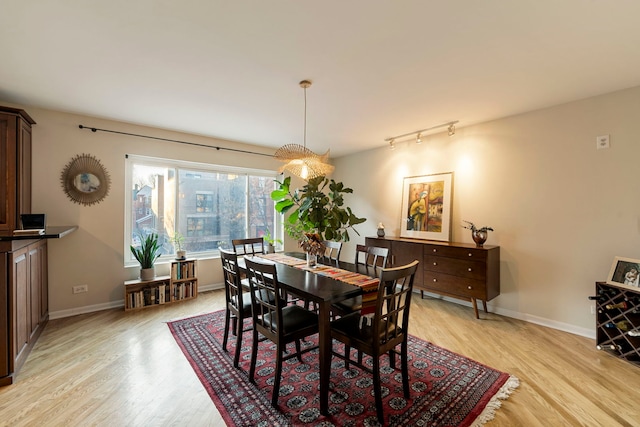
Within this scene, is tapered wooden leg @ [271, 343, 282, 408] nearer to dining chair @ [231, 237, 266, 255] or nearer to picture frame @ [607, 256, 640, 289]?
dining chair @ [231, 237, 266, 255]

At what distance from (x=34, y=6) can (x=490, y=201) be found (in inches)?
183

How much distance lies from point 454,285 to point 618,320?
1427mm

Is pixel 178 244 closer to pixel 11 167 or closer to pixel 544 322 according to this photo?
pixel 11 167

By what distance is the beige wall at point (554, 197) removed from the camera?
2730 millimetres

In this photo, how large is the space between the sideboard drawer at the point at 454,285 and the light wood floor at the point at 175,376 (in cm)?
35

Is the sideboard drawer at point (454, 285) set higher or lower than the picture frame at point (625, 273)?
lower

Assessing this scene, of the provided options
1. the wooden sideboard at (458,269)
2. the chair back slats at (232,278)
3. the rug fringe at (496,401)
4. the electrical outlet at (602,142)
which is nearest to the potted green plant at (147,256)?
the chair back slats at (232,278)

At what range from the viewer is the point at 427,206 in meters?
4.24

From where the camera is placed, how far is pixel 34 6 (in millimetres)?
1626

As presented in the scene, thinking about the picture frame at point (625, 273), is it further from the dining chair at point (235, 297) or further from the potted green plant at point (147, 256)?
the potted green plant at point (147, 256)

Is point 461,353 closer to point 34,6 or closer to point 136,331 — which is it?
point 136,331

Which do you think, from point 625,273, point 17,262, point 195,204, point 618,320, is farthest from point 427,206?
point 17,262

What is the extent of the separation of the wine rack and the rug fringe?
1218mm

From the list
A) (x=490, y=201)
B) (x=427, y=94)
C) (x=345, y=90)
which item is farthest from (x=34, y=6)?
(x=490, y=201)
